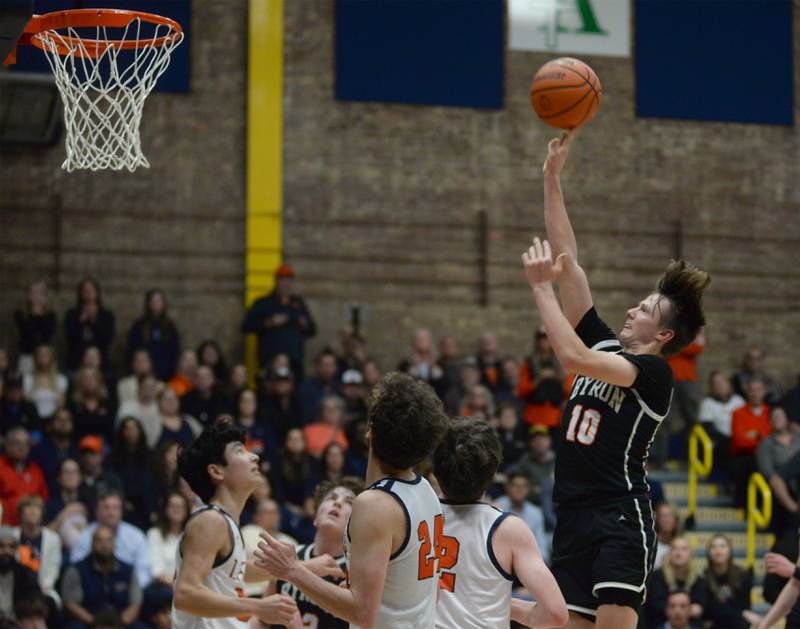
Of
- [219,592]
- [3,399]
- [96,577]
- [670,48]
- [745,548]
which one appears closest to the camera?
[219,592]

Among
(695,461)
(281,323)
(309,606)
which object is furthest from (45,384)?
(309,606)

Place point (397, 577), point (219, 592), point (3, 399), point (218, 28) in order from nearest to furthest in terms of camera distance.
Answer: point (397, 577) < point (219, 592) < point (3, 399) < point (218, 28)

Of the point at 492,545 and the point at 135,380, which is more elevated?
the point at 492,545

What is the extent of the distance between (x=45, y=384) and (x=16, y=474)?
1.80 metres

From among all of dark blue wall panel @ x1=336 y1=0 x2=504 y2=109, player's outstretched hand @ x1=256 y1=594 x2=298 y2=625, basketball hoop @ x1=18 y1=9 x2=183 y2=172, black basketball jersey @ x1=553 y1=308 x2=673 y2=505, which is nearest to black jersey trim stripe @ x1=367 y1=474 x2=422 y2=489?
player's outstretched hand @ x1=256 y1=594 x2=298 y2=625

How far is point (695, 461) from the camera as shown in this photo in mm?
14656

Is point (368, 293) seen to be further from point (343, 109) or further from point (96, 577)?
point (96, 577)

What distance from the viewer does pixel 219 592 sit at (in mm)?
5574

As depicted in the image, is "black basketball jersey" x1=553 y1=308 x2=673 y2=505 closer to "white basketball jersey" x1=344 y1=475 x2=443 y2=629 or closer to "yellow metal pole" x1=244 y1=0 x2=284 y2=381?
"white basketball jersey" x1=344 y1=475 x2=443 y2=629

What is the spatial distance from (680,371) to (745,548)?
7.73ft

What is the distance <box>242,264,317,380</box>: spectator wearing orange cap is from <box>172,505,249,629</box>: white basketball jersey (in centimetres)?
895

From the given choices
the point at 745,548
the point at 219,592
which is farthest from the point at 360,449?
the point at 219,592

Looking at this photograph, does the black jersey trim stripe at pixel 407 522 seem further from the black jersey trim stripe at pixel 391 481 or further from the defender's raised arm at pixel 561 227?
the defender's raised arm at pixel 561 227

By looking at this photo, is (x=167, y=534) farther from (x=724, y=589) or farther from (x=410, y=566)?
(x=410, y=566)
